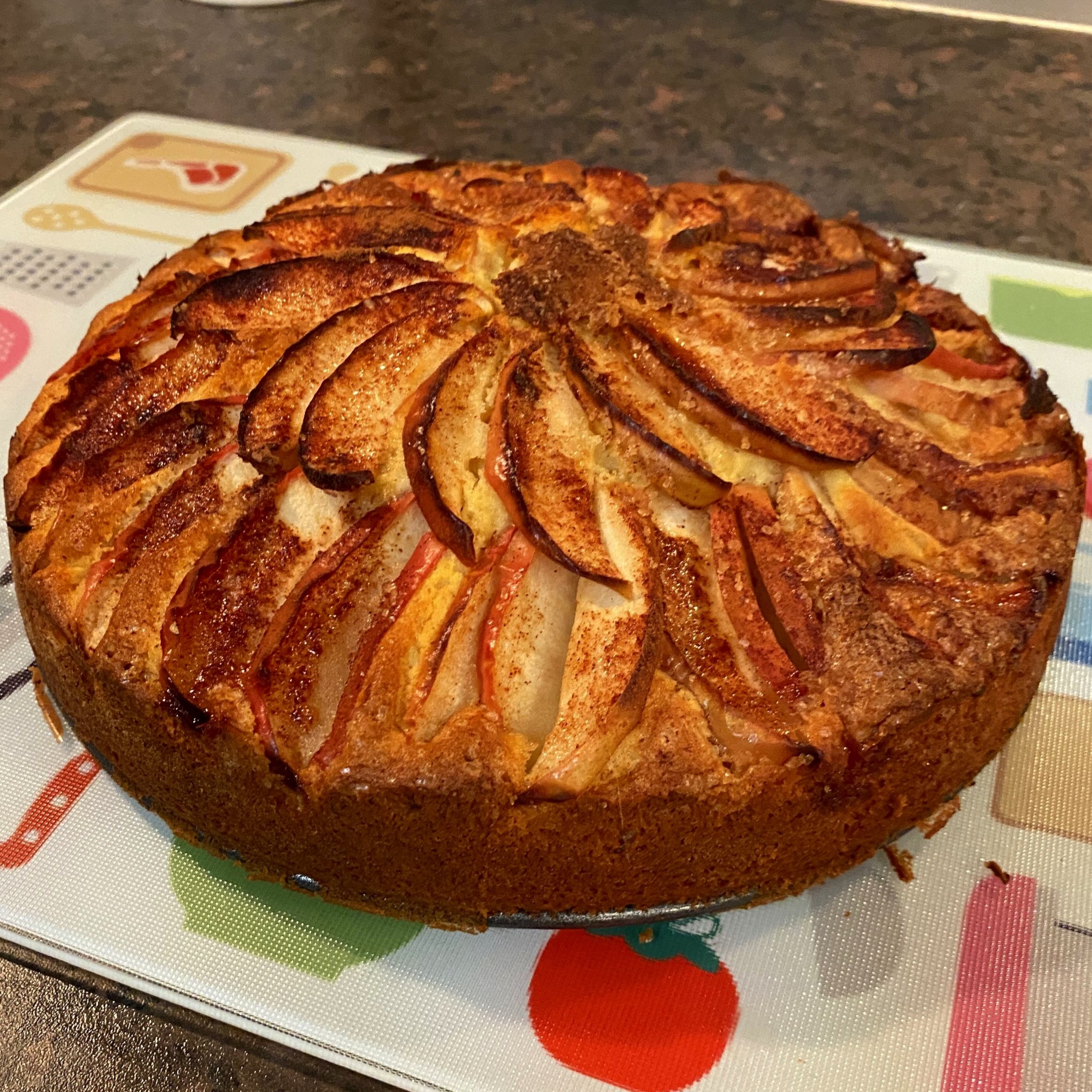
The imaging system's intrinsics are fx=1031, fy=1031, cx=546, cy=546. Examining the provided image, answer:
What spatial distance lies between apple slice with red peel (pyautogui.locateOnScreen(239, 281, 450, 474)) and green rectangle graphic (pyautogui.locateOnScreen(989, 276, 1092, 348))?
138cm

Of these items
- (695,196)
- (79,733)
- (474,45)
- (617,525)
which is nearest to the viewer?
(617,525)

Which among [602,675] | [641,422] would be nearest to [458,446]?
[641,422]

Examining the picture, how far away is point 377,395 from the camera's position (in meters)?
1.43

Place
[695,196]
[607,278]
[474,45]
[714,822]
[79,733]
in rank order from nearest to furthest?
1. [714,822]
2. [79,733]
3. [607,278]
4. [695,196]
5. [474,45]

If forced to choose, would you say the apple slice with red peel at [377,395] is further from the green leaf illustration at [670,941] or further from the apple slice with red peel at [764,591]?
the green leaf illustration at [670,941]

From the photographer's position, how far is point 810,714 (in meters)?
1.22

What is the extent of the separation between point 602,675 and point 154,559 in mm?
616

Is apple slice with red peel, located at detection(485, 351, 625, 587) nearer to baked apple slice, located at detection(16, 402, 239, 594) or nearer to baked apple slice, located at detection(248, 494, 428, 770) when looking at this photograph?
baked apple slice, located at detection(248, 494, 428, 770)

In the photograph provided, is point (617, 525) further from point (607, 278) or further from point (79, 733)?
point (79, 733)

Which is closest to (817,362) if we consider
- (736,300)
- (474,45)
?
(736,300)

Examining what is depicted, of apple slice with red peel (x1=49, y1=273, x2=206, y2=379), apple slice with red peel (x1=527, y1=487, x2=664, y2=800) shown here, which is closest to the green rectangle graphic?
apple slice with red peel (x1=527, y1=487, x2=664, y2=800)

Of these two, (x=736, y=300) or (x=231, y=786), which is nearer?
(x=231, y=786)

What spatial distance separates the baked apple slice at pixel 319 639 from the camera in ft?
4.01

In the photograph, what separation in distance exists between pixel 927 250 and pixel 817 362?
117cm
